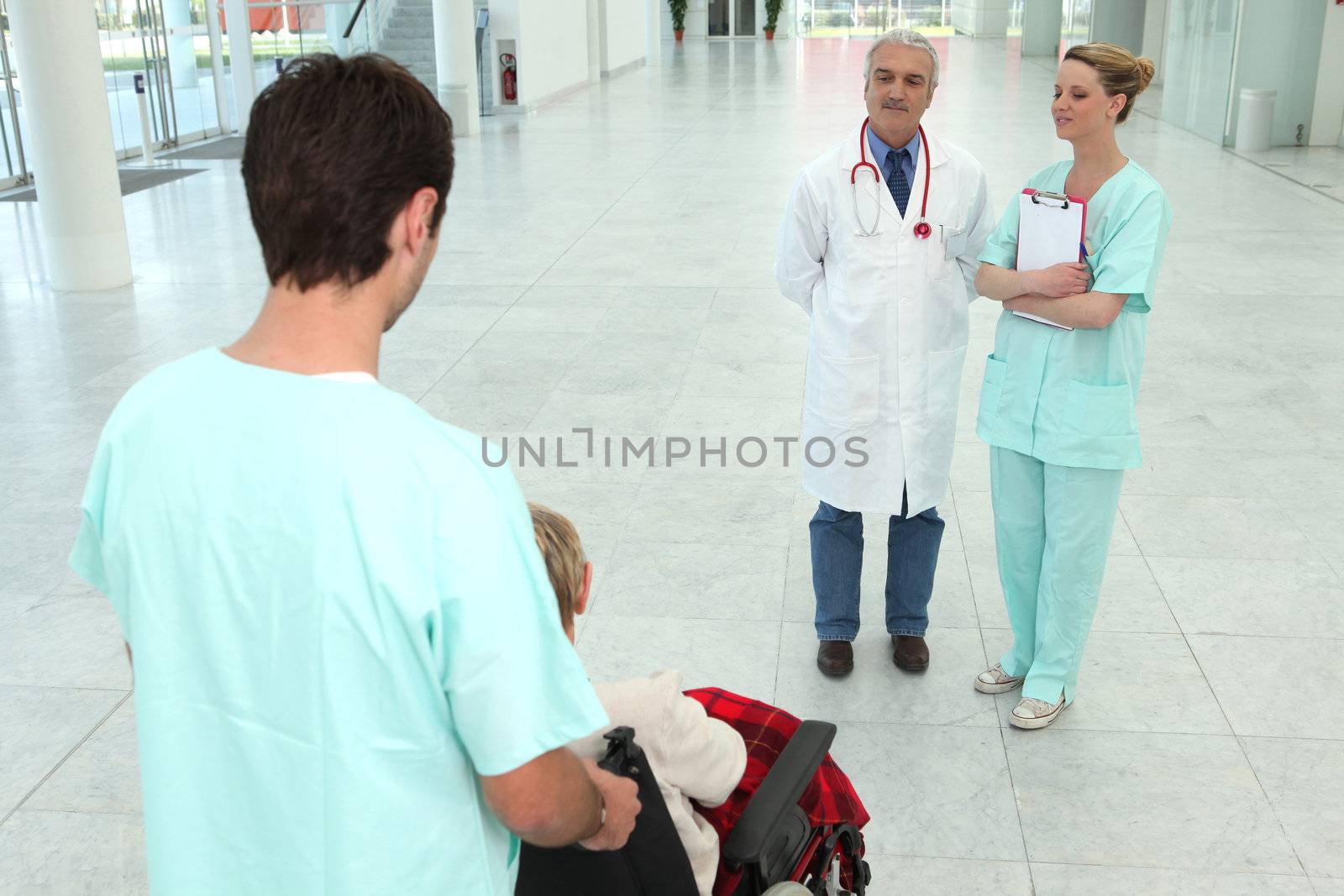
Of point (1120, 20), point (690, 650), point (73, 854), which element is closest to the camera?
point (73, 854)

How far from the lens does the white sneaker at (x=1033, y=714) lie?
3029mm

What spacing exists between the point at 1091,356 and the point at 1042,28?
90.5ft

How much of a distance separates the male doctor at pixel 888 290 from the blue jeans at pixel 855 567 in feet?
0.03

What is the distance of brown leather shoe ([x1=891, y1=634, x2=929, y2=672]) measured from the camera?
3.30m

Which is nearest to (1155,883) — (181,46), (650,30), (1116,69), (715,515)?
(1116,69)

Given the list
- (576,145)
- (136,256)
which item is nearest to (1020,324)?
(136,256)

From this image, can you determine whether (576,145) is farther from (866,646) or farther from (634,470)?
(866,646)

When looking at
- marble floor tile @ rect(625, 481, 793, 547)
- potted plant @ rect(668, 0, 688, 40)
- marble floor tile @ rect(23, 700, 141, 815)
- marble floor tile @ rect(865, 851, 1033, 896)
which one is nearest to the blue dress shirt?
marble floor tile @ rect(625, 481, 793, 547)

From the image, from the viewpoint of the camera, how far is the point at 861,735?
3.05 meters

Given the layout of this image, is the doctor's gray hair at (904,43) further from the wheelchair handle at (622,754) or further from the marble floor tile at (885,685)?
the wheelchair handle at (622,754)

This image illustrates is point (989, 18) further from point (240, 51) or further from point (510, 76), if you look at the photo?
point (240, 51)

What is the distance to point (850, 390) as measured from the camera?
3.13 meters

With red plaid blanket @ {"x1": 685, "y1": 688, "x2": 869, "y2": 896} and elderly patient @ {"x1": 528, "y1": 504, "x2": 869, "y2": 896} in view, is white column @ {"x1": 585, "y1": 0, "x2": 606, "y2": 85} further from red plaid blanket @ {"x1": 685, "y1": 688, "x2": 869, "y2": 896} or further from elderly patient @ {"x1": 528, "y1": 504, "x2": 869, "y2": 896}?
elderly patient @ {"x1": 528, "y1": 504, "x2": 869, "y2": 896}

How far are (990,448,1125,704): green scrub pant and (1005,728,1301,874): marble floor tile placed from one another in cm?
17
